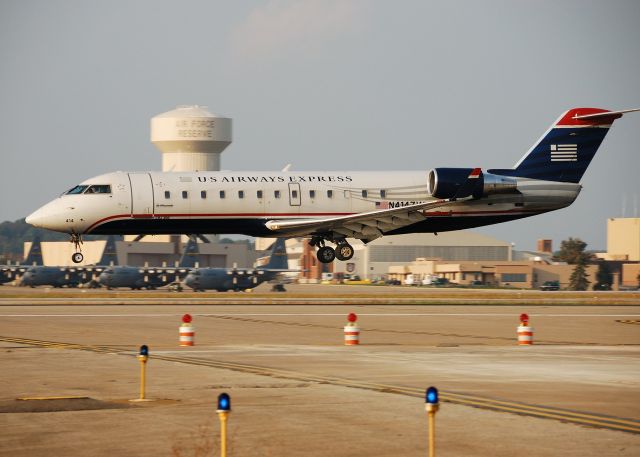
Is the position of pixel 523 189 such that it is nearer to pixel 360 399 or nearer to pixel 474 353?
pixel 474 353

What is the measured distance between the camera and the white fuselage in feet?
158

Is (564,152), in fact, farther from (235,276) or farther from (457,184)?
(235,276)

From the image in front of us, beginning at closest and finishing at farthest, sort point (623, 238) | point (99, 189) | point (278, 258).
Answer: point (99, 189) < point (278, 258) < point (623, 238)

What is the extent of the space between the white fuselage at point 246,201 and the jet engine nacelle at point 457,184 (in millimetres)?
801

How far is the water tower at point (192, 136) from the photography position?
495 ft

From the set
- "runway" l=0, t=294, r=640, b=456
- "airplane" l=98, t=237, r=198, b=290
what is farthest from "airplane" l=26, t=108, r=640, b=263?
"airplane" l=98, t=237, r=198, b=290

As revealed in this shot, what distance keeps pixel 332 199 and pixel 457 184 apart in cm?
578

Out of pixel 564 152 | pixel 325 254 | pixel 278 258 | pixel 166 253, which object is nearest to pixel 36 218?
pixel 325 254

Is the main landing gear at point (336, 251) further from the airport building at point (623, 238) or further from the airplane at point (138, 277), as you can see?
the airport building at point (623, 238)

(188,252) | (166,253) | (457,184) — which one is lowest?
(188,252)

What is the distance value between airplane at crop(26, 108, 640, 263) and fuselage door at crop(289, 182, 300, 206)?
0.05m

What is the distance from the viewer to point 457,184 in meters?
48.4

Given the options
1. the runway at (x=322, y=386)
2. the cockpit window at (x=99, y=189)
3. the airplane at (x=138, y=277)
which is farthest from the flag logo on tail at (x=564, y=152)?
the airplane at (x=138, y=277)

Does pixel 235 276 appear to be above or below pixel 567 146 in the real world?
below
